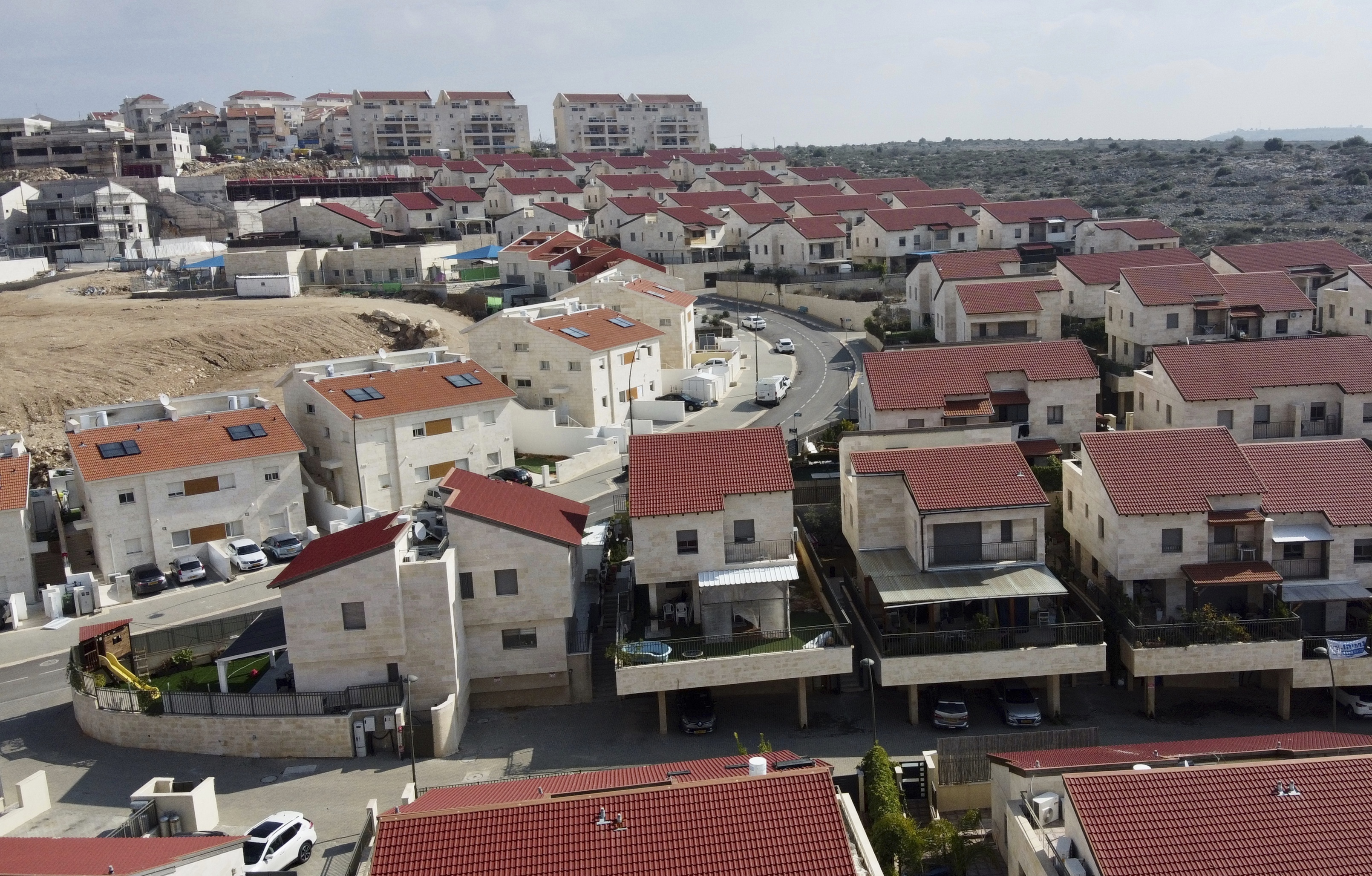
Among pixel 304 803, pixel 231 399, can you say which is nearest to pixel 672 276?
pixel 231 399

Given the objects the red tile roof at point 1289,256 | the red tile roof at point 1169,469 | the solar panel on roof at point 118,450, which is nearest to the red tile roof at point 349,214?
the solar panel on roof at point 118,450

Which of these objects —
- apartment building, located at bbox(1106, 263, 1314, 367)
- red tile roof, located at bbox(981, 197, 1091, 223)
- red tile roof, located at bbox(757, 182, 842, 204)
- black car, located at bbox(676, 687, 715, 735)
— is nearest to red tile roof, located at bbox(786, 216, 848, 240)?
red tile roof, located at bbox(981, 197, 1091, 223)

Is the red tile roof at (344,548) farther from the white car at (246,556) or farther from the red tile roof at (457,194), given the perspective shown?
the red tile roof at (457,194)

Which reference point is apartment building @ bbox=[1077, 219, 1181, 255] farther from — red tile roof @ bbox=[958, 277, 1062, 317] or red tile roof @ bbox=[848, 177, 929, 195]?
red tile roof @ bbox=[848, 177, 929, 195]

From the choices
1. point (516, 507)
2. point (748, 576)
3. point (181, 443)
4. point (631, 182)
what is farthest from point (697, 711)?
point (631, 182)

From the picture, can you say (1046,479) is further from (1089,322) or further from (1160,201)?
(1160,201)
